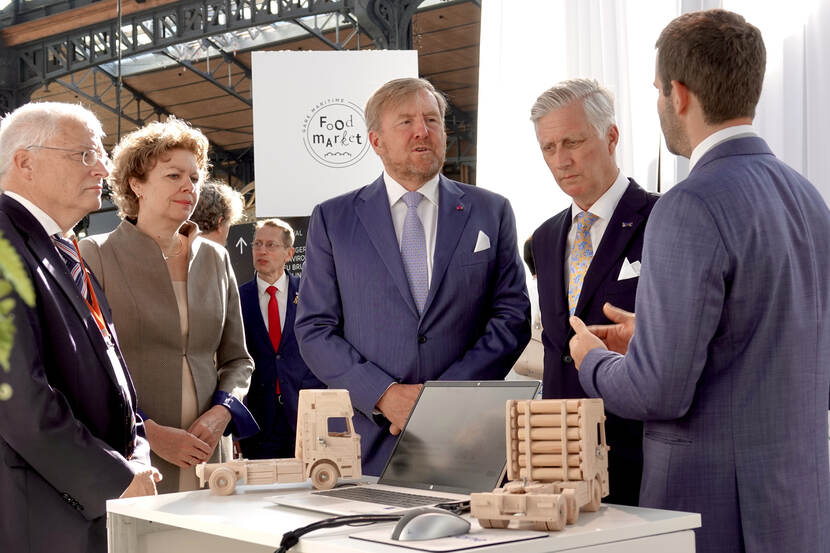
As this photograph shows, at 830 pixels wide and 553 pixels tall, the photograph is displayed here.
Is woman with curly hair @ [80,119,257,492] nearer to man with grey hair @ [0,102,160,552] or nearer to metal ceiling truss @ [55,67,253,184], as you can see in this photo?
man with grey hair @ [0,102,160,552]

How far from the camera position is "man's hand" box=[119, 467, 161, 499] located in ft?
6.72

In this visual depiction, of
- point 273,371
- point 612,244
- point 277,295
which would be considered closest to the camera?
point 612,244

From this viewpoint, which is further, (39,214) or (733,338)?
(39,214)

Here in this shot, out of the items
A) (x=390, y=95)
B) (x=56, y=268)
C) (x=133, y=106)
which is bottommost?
(x=56, y=268)

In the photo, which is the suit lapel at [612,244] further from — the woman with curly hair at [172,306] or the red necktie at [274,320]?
the red necktie at [274,320]

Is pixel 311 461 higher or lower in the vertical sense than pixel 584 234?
lower

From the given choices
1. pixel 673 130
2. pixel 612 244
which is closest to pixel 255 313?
pixel 612 244

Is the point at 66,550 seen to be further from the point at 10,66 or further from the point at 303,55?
the point at 10,66

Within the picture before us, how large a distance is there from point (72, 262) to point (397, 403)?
0.83 m

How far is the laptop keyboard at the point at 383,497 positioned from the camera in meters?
1.58

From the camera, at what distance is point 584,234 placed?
88.7 inches

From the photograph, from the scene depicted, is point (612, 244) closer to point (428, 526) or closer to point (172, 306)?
point (428, 526)

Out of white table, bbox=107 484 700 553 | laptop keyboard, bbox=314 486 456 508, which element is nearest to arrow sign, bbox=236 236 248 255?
white table, bbox=107 484 700 553

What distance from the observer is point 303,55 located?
14.6 feet
